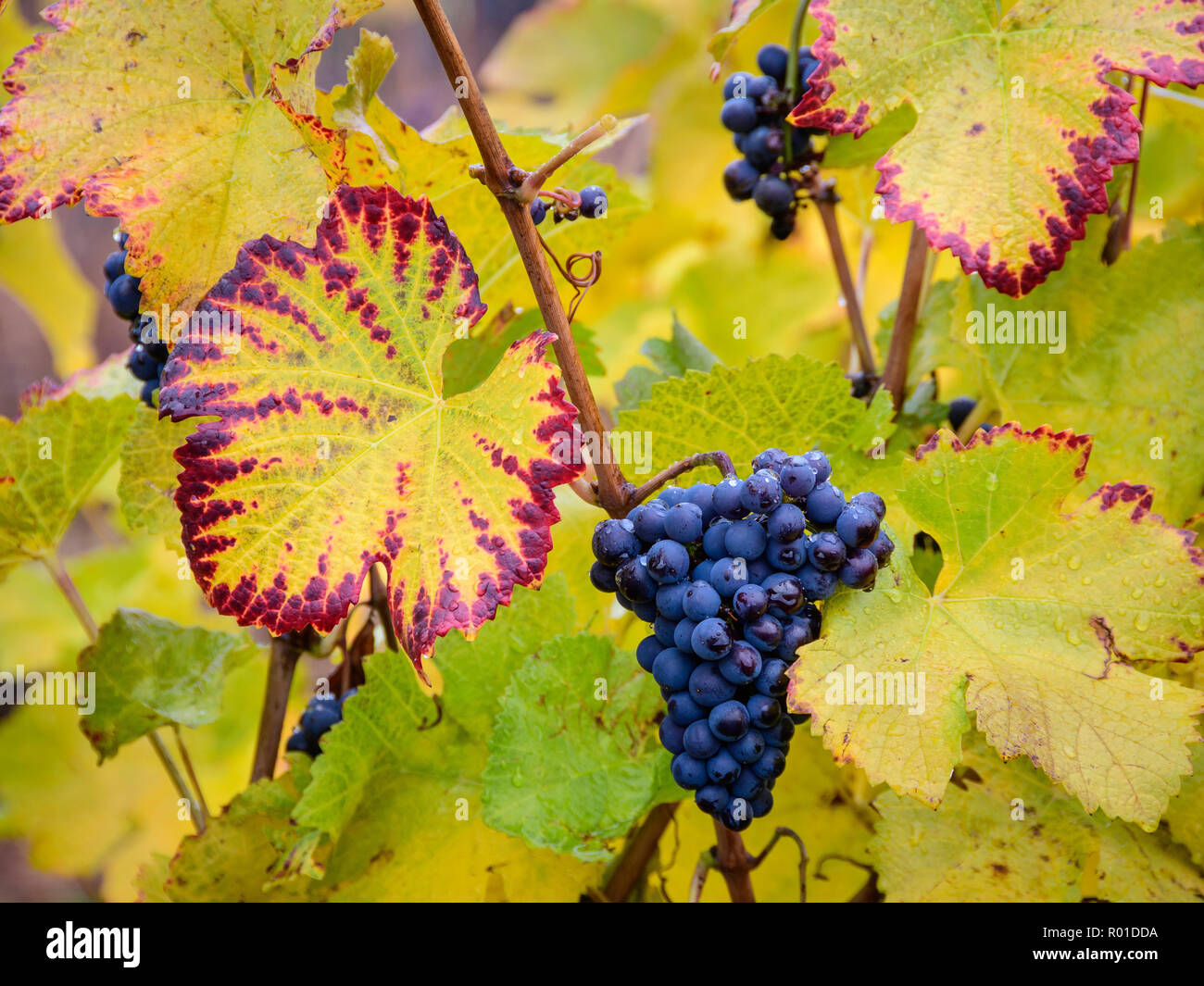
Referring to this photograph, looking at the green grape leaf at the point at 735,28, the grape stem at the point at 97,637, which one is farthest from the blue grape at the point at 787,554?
the grape stem at the point at 97,637

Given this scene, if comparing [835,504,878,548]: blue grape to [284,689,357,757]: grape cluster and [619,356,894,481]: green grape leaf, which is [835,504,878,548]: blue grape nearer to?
[619,356,894,481]: green grape leaf

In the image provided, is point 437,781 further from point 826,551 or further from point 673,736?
point 826,551

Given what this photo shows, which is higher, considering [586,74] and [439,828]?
[586,74]

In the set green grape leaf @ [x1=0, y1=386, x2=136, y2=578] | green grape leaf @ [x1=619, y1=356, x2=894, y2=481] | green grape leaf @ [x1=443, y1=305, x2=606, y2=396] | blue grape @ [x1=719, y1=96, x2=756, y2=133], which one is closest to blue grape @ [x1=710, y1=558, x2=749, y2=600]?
green grape leaf @ [x1=619, y1=356, x2=894, y2=481]

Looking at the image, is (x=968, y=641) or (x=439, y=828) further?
(x=439, y=828)
